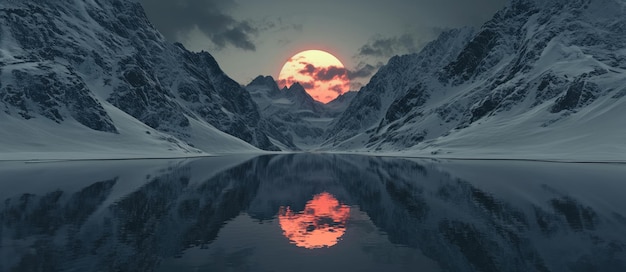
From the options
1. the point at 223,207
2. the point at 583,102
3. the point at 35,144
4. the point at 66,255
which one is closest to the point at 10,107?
the point at 35,144

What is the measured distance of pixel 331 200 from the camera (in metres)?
49.4

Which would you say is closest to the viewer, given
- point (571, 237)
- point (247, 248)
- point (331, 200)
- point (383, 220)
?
point (247, 248)

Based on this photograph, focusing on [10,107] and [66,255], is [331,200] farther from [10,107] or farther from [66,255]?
[10,107]

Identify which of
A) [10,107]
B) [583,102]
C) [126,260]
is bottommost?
[126,260]

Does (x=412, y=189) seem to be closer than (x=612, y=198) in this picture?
No

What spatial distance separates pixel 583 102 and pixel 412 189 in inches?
5618

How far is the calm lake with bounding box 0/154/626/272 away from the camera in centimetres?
2284

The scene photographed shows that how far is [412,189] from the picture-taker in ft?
188

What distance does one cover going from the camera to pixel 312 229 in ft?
107

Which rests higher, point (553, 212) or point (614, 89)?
point (614, 89)

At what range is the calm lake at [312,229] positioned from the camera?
2284cm

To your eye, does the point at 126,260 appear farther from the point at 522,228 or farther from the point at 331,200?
the point at 331,200

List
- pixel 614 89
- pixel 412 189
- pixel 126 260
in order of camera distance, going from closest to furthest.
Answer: pixel 126 260, pixel 412 189, pixel 614 89

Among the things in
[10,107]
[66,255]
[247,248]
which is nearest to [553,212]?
[247,248]
